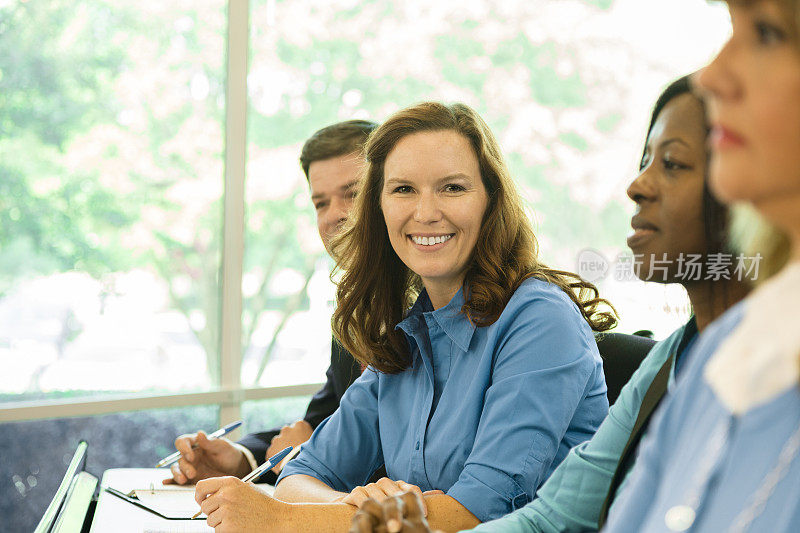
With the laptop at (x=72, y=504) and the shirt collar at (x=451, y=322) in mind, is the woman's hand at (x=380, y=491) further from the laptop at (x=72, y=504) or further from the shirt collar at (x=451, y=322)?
the laptop at (x=72, y=504)

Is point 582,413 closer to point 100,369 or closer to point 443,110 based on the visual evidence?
point 443,110

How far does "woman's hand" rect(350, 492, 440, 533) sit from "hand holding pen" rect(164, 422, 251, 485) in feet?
3.62

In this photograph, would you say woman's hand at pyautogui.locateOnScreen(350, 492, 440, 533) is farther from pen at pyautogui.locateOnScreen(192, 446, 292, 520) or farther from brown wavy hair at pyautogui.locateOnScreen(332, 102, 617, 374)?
pen at pyautogui.locateOnScreen(192, 446, 292, 520)

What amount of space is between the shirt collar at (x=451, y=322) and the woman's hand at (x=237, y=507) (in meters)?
0.45

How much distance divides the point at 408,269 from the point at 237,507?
2.32 ft

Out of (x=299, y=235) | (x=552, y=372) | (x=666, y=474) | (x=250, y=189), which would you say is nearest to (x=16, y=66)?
(x=250, y=189)

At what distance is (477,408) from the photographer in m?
1.45

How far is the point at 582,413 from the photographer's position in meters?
1.42

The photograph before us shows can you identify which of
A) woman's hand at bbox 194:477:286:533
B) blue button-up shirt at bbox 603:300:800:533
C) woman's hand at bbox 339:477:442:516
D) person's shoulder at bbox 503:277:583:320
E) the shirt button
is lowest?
woman's hand at bbox 194:477:286:533

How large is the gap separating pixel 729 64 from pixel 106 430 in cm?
299

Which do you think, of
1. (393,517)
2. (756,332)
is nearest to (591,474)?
(393,517)

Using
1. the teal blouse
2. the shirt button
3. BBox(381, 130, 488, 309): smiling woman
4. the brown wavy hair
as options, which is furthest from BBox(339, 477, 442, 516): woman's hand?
the shirt button

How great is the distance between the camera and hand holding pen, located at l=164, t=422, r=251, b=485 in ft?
6.09

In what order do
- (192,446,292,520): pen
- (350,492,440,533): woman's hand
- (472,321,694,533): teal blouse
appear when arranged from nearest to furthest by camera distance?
(350,492,440,533): woman's hand < (472,321,694,533): teal blouse < (192,446,292,520): pen
